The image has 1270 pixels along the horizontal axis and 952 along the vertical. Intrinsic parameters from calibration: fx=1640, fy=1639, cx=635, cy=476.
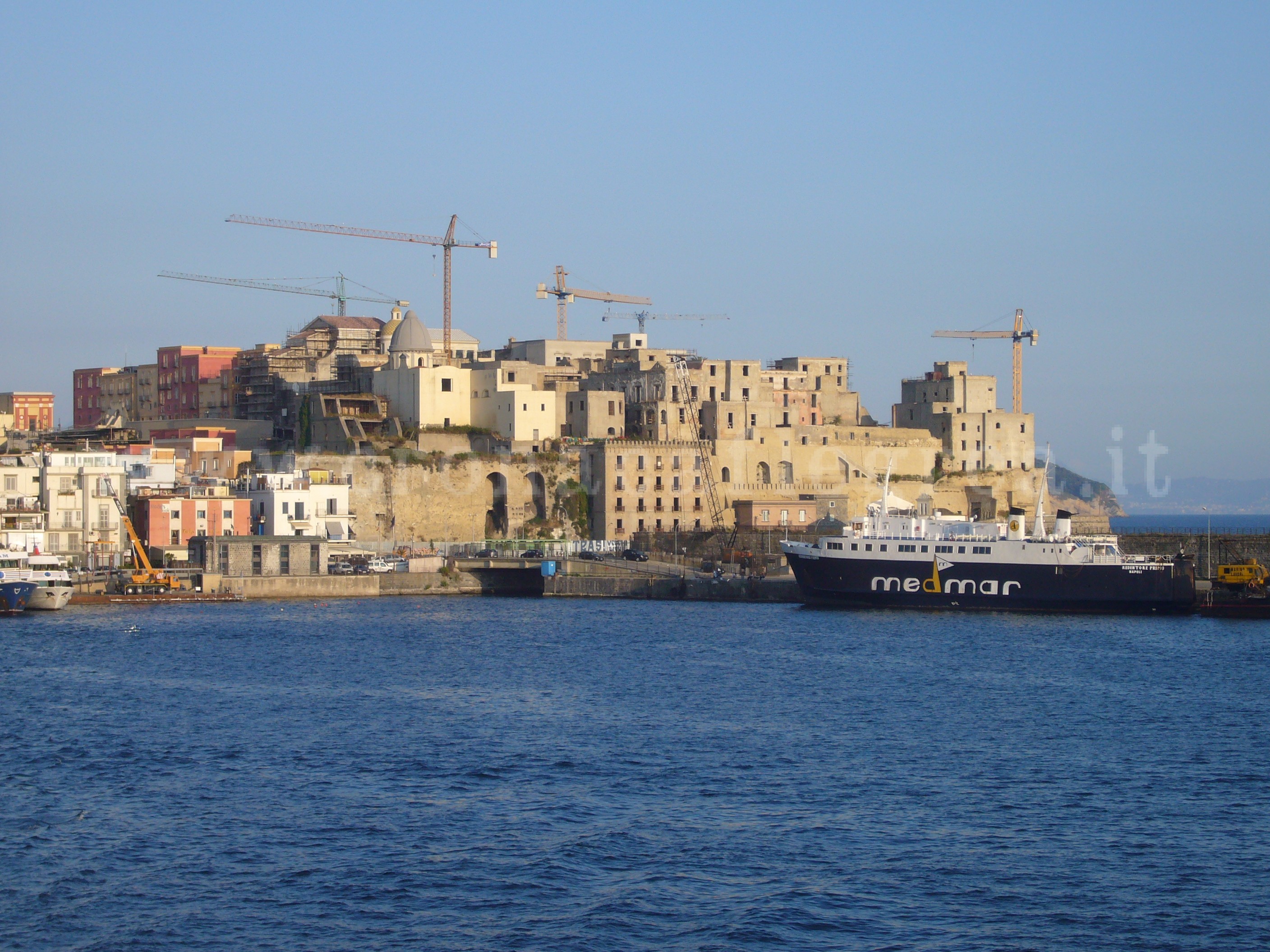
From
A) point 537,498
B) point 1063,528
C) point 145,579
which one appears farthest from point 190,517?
point 1063,528

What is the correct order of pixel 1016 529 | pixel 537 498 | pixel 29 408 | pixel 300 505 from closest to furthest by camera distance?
pixel 1016 529 → pixel 300 505 → pixel 537 498 → pixel 29 408

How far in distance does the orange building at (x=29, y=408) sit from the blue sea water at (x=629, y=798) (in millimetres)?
76043

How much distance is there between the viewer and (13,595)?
74.7m

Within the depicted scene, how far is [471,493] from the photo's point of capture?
99.4 meters

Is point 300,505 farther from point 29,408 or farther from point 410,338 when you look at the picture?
point 29,408

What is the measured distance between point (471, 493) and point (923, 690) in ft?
168

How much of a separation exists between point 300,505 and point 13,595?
61.5 feet

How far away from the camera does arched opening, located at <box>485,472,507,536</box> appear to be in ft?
329

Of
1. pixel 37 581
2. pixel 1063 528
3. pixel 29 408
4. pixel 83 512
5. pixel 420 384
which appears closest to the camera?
pixel 37 581

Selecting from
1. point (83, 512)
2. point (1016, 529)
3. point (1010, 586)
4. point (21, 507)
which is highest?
point (21, 507)

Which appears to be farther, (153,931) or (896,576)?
(896,576)

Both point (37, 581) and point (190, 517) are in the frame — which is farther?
point (190, 517)

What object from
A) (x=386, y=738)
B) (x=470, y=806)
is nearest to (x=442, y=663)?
(x=386, y=738)

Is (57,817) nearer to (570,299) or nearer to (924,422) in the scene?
(924,422)
